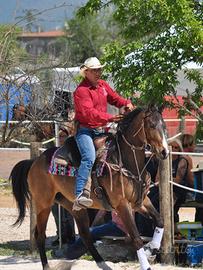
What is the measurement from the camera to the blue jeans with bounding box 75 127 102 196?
8906 millimetres

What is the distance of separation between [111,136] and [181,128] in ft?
34.6

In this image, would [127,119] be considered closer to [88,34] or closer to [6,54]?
[6,54]

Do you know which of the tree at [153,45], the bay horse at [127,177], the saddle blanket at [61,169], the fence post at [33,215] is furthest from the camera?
the fence post at [33,215]

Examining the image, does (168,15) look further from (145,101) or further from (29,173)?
(29,173)

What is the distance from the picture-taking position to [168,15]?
10.2 m

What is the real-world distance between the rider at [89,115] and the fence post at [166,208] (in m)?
1.03

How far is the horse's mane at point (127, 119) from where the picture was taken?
350 inches

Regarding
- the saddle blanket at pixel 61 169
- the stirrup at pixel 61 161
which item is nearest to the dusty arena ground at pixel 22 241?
the saddle blanket at pixel 61 169

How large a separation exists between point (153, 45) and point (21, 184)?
2.88m

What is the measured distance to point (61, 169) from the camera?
371 inches

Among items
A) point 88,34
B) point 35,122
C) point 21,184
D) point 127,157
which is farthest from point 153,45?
point 88,34

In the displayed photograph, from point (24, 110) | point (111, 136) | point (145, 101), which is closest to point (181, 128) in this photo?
point (24, 110)

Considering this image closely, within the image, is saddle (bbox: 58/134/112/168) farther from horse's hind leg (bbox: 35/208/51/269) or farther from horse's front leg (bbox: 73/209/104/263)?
horse's hind leg (bbox: 35/208/51/269)

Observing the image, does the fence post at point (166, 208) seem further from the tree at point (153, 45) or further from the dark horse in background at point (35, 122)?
the dark horse in background at point (35, 122)
